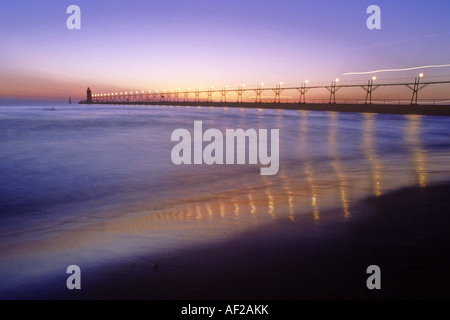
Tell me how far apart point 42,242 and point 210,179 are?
3663 millimetres

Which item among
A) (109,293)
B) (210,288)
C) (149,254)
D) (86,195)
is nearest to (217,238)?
(149,254)

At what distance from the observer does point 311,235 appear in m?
3.09

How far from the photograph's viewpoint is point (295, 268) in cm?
241

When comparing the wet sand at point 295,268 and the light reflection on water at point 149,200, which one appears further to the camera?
the light reflection on water at point 149,200

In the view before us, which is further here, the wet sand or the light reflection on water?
the light reflection on water

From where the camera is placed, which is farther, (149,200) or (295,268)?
(149,200)

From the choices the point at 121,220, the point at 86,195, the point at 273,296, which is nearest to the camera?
the point at 273,296

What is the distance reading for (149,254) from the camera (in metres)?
2.75

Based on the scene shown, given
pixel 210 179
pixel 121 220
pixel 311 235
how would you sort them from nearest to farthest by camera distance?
pixel 311 235 < pixel 121 220 < pixel 210 179

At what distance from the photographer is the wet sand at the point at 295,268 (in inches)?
83.6

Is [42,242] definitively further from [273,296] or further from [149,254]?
[273,296]

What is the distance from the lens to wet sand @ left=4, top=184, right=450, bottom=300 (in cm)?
212

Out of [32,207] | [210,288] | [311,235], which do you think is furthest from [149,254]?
[32,207]

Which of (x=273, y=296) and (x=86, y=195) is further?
(x=86, y=195)
